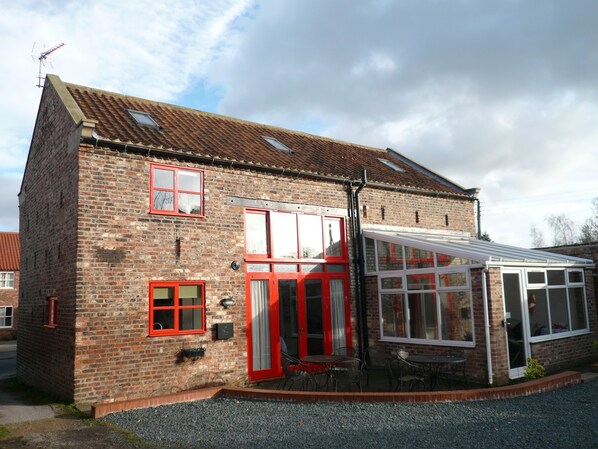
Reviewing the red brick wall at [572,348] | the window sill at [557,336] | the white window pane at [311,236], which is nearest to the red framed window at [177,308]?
the white window pane at [311,236]

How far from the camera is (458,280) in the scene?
11703mm

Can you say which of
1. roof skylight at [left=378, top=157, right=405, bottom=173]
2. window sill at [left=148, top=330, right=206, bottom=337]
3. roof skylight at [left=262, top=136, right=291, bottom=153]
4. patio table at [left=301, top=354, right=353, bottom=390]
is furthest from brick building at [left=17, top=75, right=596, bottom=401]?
roof skylight at [left=378, top=157, right=405, bottom=173]

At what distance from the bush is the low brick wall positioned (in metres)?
0.74

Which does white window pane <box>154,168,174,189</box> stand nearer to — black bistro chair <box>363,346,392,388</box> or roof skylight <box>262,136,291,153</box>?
roof skylight <box>262,136,291,153</box>

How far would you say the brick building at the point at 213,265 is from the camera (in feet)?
33.4

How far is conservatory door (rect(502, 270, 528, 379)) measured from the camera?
1148 centimetres

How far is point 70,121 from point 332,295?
768 cm

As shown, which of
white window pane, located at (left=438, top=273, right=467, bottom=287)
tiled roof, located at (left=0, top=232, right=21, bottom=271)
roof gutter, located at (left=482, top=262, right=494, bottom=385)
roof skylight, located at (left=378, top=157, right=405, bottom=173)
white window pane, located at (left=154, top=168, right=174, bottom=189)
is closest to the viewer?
roof gutter, located at (left=482, top=262, right=494, bottom=385)

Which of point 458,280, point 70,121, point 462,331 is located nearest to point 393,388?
point 462,331

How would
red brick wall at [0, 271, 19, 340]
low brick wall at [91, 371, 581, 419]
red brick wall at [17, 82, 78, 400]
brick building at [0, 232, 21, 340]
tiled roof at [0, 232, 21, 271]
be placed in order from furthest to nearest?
tiled roof at [0, 232, 21, 271] → brick building at [0, 232, 21, 340] → red brick wall at [0, 271, 19, 340] → red brick wall at [17, 82, 78, 400] → low brick wall at [91, 371, 581, 419]

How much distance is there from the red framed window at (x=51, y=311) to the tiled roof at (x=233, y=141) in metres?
4.09

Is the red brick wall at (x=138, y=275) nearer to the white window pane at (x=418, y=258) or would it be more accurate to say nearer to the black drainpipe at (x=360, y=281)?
the black drainpipe at (x=360, y=281)

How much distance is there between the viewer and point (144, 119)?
13.0 metres

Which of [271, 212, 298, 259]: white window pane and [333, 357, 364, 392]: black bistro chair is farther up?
[271, 212, 298, 259]: white window pane
